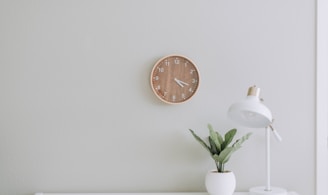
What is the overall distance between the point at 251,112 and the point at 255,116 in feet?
0.15

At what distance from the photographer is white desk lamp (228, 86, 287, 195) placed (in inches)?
71.6

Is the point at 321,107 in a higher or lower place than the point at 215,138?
higher

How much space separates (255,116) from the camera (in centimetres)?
188

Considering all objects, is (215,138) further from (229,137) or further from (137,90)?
(137,90)

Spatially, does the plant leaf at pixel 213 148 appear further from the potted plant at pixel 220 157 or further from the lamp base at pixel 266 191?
the lamp base at pixel 266 191

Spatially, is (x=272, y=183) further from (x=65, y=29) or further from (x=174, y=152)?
(x=65, y=29)

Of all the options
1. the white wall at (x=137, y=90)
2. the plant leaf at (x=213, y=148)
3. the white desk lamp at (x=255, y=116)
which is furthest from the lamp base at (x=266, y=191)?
the plant leaf at (x=213, y=148)

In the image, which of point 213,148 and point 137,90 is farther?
point 137,90

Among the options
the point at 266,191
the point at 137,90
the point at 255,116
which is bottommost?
the point at 266,191

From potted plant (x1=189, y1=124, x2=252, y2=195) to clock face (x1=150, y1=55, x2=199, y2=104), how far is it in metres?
0.18

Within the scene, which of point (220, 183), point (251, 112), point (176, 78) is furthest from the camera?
point (176, 78)

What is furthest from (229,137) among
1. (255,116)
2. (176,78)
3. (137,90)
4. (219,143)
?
(137,90)

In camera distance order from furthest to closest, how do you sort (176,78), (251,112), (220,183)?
(176,78), (220,183), (251,112)

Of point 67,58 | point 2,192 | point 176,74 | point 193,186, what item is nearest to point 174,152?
point 193,186
